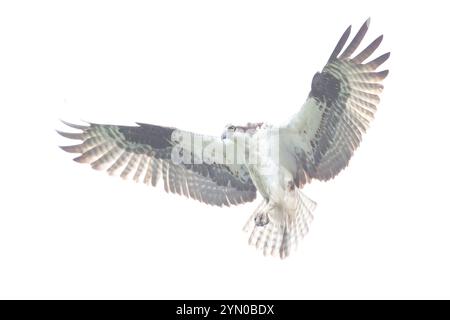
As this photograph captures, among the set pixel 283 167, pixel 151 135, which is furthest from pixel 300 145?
pixel 151 135

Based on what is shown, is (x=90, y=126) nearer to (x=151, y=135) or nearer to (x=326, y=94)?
(x=151, y=135)

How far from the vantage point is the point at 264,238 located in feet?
33.1

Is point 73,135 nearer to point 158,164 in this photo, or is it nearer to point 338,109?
point 158,164

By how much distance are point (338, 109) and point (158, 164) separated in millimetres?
2065

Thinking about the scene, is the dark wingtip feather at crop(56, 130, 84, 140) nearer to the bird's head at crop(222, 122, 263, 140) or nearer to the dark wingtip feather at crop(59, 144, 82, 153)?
the dark wingtip feather at crop(59, 144, 82, 153)

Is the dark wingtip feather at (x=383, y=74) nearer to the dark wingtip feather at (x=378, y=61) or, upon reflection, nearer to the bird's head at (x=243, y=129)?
the dark wingtip feather at (x=378, y=61)

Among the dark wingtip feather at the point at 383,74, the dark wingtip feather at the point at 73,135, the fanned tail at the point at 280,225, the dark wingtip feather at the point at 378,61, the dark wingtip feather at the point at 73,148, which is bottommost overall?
the fanned tail at the point at 280,225

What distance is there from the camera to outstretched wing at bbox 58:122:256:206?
10.3 meters

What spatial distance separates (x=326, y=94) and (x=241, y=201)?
1600mm

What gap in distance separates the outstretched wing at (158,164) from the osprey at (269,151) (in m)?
0.01

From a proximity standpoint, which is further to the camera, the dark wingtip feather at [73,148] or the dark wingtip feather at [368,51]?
the dark wingtip feather at [73,148]

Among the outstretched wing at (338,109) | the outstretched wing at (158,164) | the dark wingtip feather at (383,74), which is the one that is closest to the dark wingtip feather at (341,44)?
the outstretched wing at (338,109)

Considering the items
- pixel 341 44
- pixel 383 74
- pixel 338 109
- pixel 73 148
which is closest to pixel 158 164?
pixel 73 148

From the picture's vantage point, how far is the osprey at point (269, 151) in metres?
9.49
